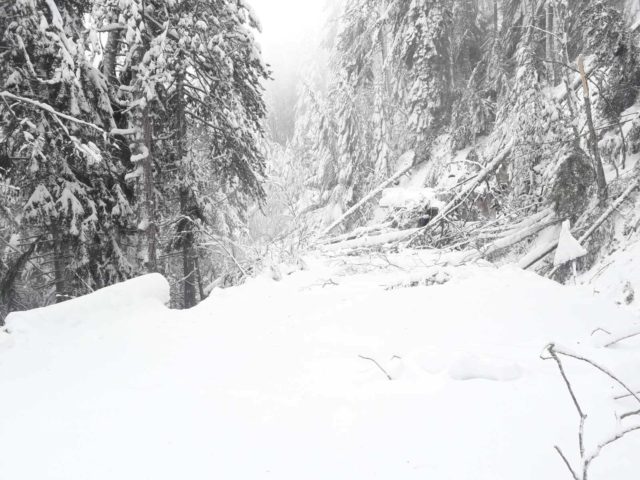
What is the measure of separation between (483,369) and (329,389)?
2.24 ft

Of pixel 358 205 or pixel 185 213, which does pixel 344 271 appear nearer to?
pixel 358 205

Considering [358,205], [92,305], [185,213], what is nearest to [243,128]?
[185,213]

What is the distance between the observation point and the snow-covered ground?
134cm

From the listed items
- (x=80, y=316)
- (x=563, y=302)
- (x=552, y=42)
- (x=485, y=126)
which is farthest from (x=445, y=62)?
(x=80, y=316)

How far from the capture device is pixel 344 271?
4.91 metres

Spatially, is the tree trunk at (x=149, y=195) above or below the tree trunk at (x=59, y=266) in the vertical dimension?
above

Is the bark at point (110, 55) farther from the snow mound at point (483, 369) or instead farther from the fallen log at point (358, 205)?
the snow mound at point (483, 369)

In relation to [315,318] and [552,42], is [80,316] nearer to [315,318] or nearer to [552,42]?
[315,318]

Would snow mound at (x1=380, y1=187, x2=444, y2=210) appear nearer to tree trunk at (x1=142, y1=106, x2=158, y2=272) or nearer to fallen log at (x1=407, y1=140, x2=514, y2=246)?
fallen log at (x1=407, y1=140, x2=514, y2=246)

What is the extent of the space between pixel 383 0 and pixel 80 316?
12.0 meters

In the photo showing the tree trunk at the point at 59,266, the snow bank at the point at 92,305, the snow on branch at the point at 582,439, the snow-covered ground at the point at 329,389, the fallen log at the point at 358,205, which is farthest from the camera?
the fallen log at the point at 358,205

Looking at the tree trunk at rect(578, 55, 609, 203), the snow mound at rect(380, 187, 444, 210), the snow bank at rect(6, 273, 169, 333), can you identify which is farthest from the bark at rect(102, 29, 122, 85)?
the tree trunk at rect(578, 55, 609, 203)

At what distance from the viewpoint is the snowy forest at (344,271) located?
1.48 m

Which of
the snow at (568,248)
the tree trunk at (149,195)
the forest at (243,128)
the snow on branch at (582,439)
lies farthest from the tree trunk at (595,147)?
the tree trunk at (149,195)
